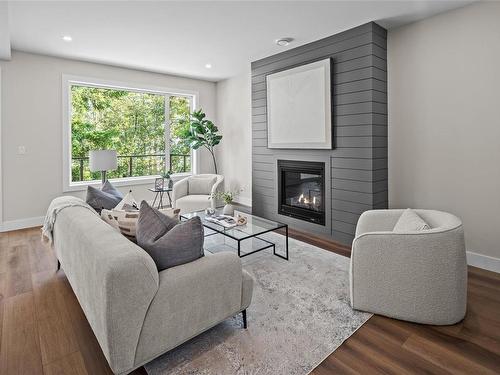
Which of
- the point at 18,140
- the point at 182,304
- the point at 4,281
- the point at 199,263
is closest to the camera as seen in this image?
the point at 182,304

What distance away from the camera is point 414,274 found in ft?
6.70

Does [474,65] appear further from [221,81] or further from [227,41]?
[221,81]

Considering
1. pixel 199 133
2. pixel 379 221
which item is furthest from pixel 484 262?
pixel 199 133

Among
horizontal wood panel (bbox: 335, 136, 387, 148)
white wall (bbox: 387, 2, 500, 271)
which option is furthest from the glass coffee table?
white wall (bbox: 387, 2, 500, 271)

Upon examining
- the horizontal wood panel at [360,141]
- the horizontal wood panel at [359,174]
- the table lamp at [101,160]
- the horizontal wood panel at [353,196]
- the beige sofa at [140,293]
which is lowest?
the beige sofa at [140,293]

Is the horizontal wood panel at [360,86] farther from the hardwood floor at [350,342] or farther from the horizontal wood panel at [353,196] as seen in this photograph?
the hardwood floor at [350,342]

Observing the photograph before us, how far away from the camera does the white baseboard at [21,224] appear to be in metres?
4.34

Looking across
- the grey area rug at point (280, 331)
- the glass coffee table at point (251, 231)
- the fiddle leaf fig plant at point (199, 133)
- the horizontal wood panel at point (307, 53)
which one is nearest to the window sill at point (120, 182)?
the fiddle leaf fig plant at point (199, 133)

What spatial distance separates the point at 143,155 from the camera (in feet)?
19.3

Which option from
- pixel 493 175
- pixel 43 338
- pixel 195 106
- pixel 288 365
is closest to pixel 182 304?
pixel 288 365

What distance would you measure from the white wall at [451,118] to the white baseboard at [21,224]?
5059 mm

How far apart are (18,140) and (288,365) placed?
4734mm

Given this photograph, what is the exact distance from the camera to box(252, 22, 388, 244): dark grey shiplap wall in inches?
135

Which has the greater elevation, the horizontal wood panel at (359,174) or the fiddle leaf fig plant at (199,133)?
the fiddle leaf fig plant at (199,133)
